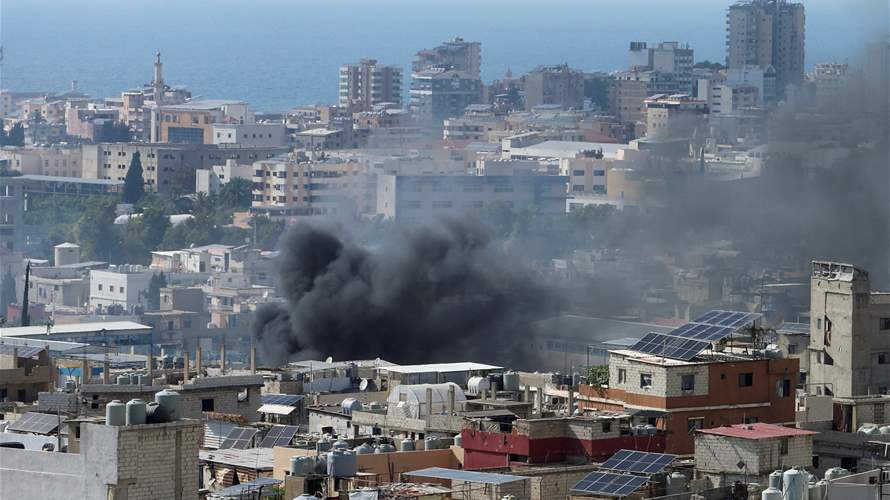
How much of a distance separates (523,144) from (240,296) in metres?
44.1

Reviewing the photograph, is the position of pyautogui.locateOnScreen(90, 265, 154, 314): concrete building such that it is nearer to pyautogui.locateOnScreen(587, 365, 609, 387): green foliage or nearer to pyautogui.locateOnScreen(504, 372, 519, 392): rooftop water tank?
pyautogui.locateOnScreen(587, 365, 609, 387): green foliage

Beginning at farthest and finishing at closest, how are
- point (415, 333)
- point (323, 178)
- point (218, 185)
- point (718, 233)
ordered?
point (218, 185) < point (323, 178) < point (718, 233) < point (415, 333)

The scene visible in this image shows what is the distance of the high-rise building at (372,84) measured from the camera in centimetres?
15762

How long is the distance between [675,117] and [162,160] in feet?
60.6

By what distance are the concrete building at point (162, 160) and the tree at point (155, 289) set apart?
3211cm

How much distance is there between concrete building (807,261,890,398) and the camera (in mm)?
38188

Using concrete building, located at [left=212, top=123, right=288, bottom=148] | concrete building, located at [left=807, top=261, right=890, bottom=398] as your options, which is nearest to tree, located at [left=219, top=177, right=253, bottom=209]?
concrete building, located at [left=212, top=123, right=288, bottom=148]

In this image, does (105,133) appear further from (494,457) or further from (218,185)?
(494,457)

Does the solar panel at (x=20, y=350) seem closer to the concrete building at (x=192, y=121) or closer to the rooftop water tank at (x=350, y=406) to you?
the rooftop water tank at (x=350, y=406)

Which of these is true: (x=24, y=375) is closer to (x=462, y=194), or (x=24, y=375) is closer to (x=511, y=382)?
(x=511, y=382)

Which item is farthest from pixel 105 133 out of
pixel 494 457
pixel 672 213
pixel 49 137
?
pixel 494 457

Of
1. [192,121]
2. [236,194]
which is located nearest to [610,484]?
[236,194]

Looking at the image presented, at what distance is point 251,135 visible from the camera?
13188cm

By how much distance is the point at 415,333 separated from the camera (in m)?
58.0
